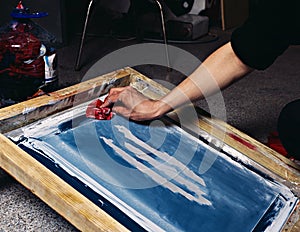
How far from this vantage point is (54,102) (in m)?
1.03

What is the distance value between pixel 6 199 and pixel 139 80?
442mm

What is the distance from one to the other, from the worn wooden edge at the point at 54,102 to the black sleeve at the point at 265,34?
377 mm

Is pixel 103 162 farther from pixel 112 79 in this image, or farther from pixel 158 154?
pixel 112 79

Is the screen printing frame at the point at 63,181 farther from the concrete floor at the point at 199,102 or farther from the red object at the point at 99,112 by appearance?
the concrete floor at the point at 199,102

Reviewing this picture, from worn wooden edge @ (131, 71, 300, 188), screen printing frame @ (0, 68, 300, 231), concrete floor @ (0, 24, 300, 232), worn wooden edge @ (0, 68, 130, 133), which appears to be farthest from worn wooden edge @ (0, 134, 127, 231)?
worn wooden edge @ (131, 71, 300, 188)

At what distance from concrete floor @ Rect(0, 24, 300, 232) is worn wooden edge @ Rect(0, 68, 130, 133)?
0.72ft

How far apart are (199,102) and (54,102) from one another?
79 centimetres

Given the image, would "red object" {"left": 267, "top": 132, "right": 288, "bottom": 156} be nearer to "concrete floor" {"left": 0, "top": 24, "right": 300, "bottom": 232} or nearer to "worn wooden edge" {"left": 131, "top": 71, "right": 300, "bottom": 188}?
"concrete floor" {"left": 0, "top": 24, "right": 300, "bottom": 232}

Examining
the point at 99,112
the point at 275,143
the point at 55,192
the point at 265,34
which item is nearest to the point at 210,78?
the point at 265,34

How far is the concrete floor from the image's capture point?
103cm

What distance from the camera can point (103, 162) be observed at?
2.96ft

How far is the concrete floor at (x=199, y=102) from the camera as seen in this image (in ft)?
3.37

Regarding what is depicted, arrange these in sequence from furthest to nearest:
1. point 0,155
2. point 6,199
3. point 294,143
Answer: point 6,199 < point 294,143 < point 0,155

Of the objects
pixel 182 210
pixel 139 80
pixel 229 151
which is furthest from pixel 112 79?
pixel 182 210
